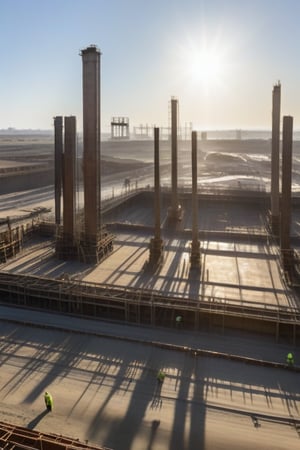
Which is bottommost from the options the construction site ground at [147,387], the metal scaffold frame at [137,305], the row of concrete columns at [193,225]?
the construction site ground at [147,387]

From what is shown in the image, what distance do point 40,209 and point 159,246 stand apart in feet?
66.2

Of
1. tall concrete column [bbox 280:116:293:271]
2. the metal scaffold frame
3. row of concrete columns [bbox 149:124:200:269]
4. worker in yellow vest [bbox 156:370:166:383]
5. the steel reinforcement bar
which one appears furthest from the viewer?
row of concrete columns [bbox 149:124:200:269]

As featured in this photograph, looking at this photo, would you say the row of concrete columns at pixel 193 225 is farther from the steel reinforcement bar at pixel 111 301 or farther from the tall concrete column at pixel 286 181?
the tall concrete column at pixel 286 181

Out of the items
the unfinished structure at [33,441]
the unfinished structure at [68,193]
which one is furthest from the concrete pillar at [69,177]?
the unfinished structure at [33,441]

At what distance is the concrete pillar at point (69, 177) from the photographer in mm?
Result: 22188

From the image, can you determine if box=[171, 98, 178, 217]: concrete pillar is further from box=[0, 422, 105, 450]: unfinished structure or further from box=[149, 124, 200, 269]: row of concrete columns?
box=[0, 422, 105, 450]: unfinished structure

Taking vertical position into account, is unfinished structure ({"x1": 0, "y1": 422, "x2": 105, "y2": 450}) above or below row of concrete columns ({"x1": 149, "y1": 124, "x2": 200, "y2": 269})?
below

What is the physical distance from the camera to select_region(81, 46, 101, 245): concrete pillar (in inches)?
839

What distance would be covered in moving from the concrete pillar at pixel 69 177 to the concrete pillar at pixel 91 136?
2.36ft

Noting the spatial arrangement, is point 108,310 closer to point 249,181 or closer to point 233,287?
point 233,287

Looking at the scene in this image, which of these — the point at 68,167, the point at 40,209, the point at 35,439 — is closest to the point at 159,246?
the point at 68,167

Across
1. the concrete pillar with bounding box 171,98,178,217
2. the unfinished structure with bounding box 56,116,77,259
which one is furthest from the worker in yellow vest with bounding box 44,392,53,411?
the concrete pillar with bounding box 171,98,178,217

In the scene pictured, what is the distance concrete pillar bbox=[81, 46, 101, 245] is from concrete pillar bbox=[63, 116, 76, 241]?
28.3 inches

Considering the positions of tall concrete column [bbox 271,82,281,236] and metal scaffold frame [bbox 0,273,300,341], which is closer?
metal scaffold frame [bbox 0,273,300,341]
